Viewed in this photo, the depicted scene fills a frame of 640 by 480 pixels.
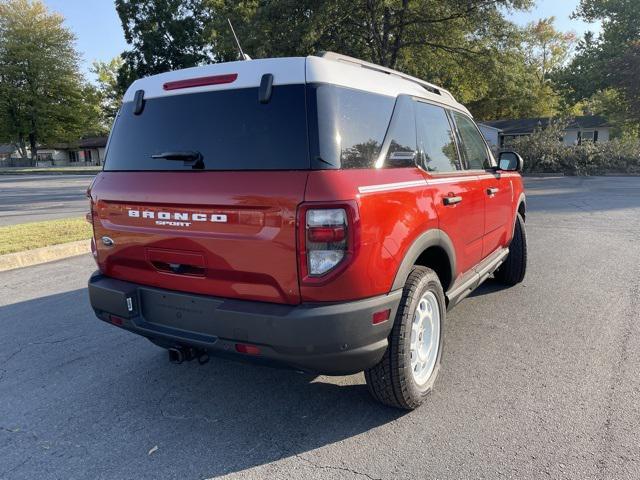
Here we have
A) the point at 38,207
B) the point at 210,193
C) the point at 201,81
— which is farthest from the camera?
the point at 38,207

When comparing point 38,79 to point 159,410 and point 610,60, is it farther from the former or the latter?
point 159,410

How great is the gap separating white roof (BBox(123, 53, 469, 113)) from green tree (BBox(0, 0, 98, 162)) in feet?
Result: 199

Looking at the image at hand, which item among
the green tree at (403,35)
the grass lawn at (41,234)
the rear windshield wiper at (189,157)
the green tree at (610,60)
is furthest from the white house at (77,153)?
the rear windshield wiper at (189,157)

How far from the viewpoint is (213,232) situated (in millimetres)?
2504

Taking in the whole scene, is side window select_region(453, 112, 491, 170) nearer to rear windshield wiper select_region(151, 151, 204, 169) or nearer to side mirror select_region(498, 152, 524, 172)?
side mirror select_region(498, 152, 524, 172)

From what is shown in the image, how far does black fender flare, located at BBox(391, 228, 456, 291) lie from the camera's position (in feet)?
8.50

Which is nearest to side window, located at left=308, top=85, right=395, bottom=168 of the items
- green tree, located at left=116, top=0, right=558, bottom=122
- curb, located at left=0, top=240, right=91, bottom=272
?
curb, located at left=0, top=240, right=91, bottom=272

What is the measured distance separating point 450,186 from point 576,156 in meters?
26.6

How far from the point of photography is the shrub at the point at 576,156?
85.1 feet

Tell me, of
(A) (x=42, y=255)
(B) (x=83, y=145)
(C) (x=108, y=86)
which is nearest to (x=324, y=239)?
(A) (x=42, y=255)

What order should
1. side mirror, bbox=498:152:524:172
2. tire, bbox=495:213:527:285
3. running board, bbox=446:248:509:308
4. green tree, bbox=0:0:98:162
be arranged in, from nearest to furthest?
running board, bbox=446:248:509:308
side mirror, bbox=498:152:524:172
tire, bbox=495:213:527:285
green tree, bbox=0:0:98:162

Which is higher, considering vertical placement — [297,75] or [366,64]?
[366,64]

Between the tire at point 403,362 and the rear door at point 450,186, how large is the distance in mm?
510

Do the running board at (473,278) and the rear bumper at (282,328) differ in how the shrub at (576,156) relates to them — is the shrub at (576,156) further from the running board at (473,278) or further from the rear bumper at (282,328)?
the rear bumper at (282,328)
